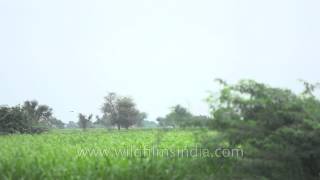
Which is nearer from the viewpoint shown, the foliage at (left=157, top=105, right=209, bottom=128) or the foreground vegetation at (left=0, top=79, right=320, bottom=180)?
the foreground vegetation at (left=0, top=79, right=320, bottom=180)

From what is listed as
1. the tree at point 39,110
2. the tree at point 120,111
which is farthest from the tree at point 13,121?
the tree at point 120,111

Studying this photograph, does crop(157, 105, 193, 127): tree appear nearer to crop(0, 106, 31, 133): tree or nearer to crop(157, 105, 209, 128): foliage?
crop(157, 105, 209, 128): foliage

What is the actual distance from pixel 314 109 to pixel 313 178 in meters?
0.98

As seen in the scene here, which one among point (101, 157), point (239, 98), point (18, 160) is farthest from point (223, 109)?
point (18, 160)

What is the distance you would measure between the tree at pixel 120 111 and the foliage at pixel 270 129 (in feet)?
190

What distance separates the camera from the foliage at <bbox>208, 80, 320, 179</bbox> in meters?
6.88

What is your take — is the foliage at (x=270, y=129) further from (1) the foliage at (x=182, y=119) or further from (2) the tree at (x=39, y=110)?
(2) the tree at (x=39, y=110)

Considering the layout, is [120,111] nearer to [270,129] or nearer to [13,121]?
[13,121]

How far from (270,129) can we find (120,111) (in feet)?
194

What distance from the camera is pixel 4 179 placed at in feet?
23.3

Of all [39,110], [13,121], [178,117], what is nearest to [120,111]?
[39,110]

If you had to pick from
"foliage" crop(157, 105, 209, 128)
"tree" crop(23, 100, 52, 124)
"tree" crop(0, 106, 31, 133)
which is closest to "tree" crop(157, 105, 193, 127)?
"foliage" crop(157, 105, 209, 128)

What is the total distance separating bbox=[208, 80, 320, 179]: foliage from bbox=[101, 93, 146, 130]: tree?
5777cm

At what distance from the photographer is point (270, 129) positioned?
7.16 metres
